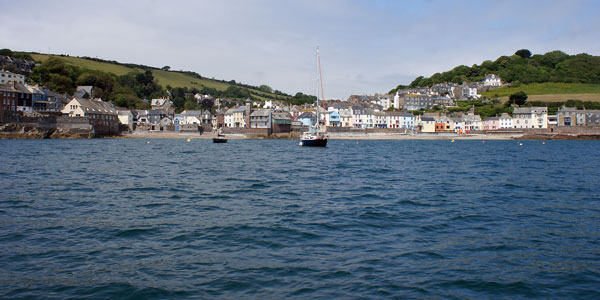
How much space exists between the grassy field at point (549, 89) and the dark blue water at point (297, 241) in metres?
137

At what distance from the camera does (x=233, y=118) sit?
11712 cm

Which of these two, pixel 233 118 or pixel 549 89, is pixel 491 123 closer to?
pixel 549 89

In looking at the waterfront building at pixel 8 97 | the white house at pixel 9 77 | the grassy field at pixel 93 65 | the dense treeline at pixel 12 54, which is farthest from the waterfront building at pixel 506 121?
the dense treeline at pixel 12 54

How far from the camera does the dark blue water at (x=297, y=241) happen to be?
7363mm

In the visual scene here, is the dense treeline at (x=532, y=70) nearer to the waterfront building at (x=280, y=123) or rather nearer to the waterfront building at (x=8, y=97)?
the waterfront building at (x=280, y=123)

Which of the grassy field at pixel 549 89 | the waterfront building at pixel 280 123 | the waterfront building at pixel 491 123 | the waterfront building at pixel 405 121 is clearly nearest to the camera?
the waterfront building at pixel 280 123

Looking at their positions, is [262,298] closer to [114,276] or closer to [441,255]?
[114,276]

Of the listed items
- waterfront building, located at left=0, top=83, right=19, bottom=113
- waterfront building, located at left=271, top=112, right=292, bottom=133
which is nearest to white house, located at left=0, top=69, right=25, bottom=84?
waterfront building, located at left=0, top=83, right=19, bottom=113

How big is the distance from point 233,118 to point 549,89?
4172 inches

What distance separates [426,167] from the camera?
97.2 ft

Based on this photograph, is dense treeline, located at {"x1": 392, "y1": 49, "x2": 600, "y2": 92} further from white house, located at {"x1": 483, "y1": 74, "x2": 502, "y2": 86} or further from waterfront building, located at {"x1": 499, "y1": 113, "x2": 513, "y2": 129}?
waterfront building, located at {"x1": 499, "y1": 113, "x2": 513, "y2": 129}

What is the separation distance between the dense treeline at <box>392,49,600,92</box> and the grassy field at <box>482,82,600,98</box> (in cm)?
559

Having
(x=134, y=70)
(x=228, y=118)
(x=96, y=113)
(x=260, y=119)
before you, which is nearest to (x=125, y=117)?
(x=96, y=113)

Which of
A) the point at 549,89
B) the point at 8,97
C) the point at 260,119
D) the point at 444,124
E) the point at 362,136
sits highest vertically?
the point at 549,89
